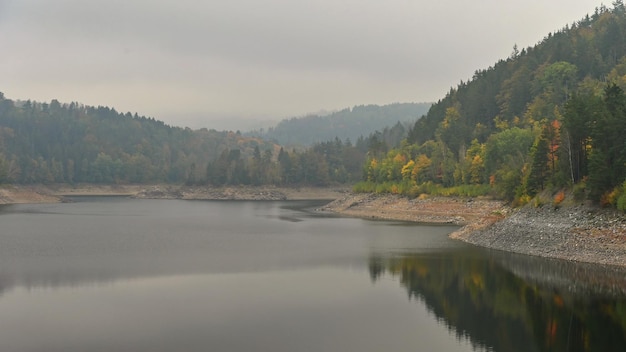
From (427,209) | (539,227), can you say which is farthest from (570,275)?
(427,209)

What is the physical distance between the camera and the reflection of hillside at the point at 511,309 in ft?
80.6

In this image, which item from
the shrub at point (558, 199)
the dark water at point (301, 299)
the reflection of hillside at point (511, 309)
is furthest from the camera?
the shrub at point (558, 199)

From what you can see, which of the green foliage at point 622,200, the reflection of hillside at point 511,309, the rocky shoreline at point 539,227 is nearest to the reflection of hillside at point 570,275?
the reflection of hillside at point 511,309

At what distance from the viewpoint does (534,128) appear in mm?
95250

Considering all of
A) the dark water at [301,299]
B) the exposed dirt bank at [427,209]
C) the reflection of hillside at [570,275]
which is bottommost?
the dark water at [301,299]

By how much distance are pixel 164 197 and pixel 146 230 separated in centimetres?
12766

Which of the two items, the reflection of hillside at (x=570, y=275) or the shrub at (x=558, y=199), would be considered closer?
the reflection of hillside at (x=570, y=275)

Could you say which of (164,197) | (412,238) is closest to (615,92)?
(412,238)

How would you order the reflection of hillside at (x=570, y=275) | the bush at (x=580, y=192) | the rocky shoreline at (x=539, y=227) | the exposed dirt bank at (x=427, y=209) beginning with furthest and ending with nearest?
1. the exposed dirt bank at (x=427, y=209)
2. the bush at (x=580, y=192)
3. the rocky shoreline at (x=539, y=227)
4. the reflection of hillside at (x=570, y=275)

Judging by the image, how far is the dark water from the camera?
80.2 feet

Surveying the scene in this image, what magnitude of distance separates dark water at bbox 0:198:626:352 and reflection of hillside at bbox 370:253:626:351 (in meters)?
0.08

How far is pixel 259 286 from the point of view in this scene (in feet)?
118

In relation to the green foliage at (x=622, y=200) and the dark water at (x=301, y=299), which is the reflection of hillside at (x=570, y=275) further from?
the green foliage at (x=622, y=200)

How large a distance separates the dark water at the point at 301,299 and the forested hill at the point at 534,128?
1078cm
